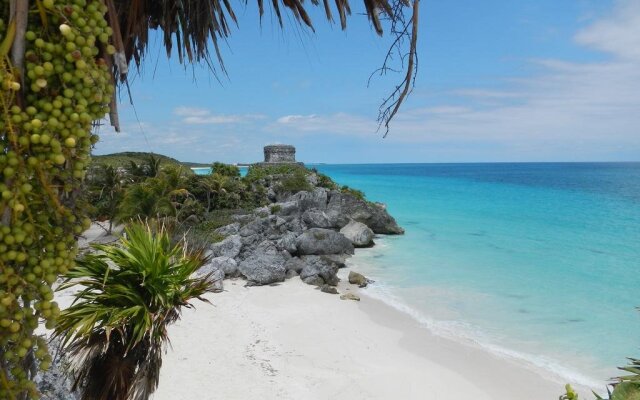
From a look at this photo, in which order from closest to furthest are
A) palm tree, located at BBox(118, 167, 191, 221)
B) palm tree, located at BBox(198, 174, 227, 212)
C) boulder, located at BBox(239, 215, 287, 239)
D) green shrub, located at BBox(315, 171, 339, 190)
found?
boulder, located at BBox(239, 215, 287, 239) → palm tree, located at BBox(118, 167, 191, 221) → palm tree, located at BBox(198, 174, 227, 212) → green shrub, located at BBox(315, 171, 339, 190)

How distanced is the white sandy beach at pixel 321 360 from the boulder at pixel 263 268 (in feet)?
6.64

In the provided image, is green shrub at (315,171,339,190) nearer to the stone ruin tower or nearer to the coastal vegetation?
the stone ruin tower

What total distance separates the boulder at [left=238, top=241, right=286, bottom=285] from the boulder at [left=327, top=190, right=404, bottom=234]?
11.4m

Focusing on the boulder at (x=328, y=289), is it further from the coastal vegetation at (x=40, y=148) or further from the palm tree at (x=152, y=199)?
the coastal vegetation at (x=40, y=148)

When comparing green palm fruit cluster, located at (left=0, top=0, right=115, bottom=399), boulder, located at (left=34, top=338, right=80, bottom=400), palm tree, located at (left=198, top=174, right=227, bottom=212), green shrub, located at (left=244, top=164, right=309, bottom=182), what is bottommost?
boulder, located at (left=34, top=338, right=80, bottom=400)

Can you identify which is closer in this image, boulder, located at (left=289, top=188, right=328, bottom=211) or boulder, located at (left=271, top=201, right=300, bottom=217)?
boulder, located at (left=271, top=201, right=300, bottom=217)

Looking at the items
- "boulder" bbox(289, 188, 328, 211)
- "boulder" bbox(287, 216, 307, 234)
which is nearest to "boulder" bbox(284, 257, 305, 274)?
"boulder" bbox(287, 216, 307, 234)

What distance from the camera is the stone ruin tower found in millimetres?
39875

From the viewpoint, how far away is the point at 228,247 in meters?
19.2

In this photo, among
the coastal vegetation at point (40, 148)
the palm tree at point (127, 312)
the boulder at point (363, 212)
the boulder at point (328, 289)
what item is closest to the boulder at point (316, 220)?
the boulder at point (363, 212)

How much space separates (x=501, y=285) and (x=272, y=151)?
2445 centimetres

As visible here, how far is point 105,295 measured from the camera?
3.86 meters

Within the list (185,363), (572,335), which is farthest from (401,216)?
(185,363)

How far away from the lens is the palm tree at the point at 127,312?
3.81 m
